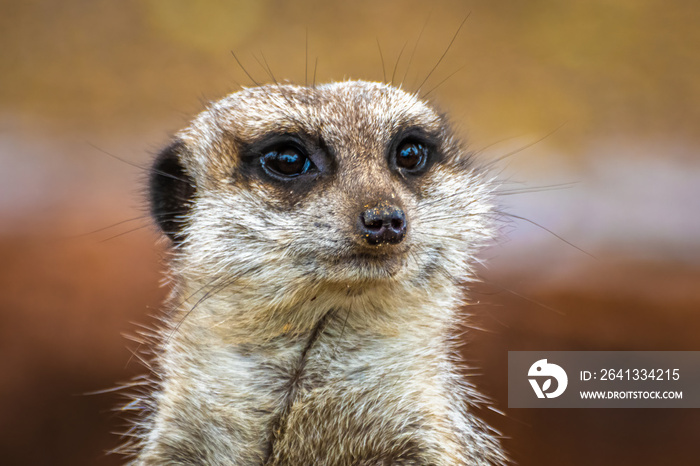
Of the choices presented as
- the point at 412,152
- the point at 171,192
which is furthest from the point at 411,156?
the point at 171,192

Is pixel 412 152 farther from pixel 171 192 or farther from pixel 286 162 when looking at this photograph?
pixel 171 192

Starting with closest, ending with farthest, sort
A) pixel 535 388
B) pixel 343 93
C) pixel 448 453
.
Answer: pixel 448 453
pixel 343 93
pixel 535 388

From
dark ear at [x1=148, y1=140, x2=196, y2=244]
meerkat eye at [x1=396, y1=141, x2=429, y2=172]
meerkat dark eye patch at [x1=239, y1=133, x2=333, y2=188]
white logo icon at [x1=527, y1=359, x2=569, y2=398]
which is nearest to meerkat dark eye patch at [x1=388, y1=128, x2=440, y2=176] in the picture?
meerkat eye at [x1=396, y1=141, x2=429, y2=172]

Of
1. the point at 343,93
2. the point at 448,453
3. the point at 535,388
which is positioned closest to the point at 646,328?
the point at 535,388

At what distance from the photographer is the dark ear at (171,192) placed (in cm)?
132

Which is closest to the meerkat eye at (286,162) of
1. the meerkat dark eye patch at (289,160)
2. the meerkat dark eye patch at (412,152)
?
the meerkat dark eye patch at (289,160)

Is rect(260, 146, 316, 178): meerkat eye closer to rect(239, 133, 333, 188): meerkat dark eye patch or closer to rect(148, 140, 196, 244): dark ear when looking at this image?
rect(239, 133, 333, 188): meerkat dark eye patch

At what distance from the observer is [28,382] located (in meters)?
2.16

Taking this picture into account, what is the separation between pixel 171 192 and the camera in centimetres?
135

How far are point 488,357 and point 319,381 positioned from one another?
1102 millimetres

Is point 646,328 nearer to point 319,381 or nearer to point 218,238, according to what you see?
point 319,381

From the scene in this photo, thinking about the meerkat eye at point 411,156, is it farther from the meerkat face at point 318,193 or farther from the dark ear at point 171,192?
the dark ear at point 171,192

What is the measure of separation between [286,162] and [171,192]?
335mm

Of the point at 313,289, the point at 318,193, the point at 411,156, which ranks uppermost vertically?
the point at 411,156
